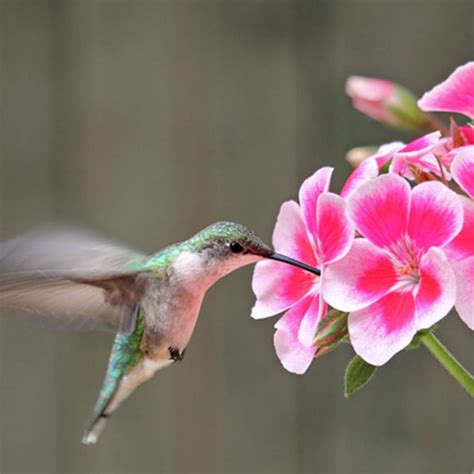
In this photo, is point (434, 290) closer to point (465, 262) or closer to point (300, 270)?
point (465, 262)

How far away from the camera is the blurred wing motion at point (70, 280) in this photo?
0.87 m

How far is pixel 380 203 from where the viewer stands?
0.61 meters

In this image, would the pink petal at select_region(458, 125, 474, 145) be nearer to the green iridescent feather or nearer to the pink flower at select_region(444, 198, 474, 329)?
the pink flower at select_region(444, 198, 474, 329)

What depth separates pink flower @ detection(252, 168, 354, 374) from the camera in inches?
25.4

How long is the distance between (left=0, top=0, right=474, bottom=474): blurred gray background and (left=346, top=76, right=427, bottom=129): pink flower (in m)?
0.70

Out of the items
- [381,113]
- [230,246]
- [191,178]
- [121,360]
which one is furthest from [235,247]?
[191,178]

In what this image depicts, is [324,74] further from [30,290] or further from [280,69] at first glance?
[30,290]

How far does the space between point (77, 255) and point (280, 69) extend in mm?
1214

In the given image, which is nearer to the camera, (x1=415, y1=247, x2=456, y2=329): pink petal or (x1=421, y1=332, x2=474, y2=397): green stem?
(x1=415, y1=247, x2=456, y2=329): pink petal

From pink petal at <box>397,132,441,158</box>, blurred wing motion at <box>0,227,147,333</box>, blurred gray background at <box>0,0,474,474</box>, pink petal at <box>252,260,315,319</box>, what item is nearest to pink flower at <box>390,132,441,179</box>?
pink petal at <box>397,132,441,158</box>

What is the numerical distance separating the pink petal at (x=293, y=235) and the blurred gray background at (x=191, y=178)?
126 centimetres

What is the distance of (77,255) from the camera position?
2.99 feet

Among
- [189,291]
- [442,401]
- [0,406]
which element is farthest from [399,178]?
[0,406]

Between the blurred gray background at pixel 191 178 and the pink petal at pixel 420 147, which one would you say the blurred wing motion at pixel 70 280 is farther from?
the blurred gray background at pixel 191 178
